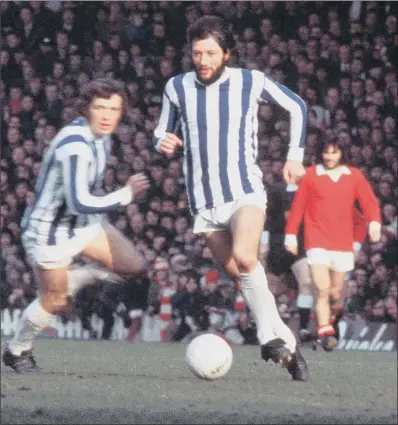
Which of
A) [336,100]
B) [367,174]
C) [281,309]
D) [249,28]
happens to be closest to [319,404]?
[281,309]

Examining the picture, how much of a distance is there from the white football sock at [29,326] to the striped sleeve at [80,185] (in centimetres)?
59

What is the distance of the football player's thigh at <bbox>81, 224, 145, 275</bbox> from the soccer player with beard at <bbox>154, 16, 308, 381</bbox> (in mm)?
360

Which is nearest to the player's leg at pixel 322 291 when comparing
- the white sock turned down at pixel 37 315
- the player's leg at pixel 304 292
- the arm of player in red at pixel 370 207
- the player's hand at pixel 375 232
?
the player's leg at pixel 304 292

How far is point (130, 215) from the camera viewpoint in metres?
12.9

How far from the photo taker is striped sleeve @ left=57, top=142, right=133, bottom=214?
635 centimetres

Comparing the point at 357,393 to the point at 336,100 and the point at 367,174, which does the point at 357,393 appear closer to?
the point at 367,174

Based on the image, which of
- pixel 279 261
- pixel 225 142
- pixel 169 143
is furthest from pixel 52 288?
pixel 279 261

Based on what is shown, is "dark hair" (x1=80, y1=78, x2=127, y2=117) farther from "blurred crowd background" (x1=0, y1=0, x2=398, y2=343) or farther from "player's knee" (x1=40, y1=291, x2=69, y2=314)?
"blurred crowd background" (x1=0, y1=0, x2=398, y2=343)

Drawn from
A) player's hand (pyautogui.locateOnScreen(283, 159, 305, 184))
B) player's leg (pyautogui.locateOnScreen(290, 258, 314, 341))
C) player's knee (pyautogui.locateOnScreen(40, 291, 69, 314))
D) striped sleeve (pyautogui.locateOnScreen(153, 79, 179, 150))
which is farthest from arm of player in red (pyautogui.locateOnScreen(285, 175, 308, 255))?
player's hand (pyautogui.locateOnScreen(283, 159, 305, 184))

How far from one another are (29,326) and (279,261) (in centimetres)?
475

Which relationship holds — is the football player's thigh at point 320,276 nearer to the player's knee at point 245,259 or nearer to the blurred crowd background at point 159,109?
the blurred crowd background at point 159,109

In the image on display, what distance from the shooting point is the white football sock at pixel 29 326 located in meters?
6.64

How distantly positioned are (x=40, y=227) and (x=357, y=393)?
177cm

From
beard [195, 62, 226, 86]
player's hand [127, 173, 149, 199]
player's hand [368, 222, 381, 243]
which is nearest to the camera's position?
player's hand [127, 173, 149, 199]
